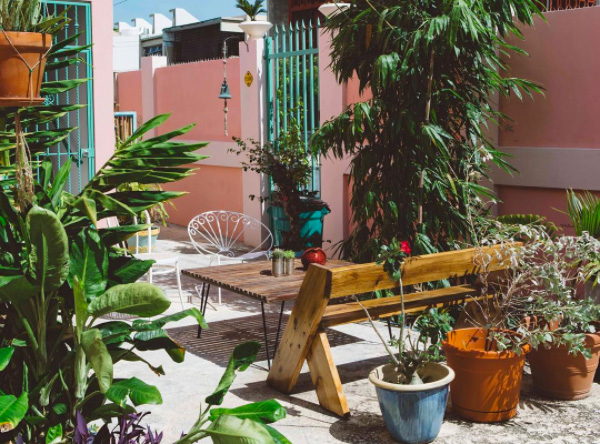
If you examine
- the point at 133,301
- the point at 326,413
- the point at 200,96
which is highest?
the point at 200,96

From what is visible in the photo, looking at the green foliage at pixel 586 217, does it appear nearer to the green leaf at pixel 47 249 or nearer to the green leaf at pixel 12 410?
the green leaf at pixel 47 249

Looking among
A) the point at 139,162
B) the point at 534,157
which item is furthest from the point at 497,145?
the point at 139,162

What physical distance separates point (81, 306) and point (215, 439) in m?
0.64

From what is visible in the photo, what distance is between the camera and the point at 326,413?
4.87 m

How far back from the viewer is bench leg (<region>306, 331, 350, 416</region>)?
4.79 metres

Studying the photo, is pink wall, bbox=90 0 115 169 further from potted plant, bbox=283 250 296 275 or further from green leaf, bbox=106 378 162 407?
green leaf, bbox=106 378 162 407

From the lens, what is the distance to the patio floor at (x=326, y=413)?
4566 mm

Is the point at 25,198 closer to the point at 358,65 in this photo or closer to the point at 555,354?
the point at 555,354

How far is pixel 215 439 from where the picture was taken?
2961mm

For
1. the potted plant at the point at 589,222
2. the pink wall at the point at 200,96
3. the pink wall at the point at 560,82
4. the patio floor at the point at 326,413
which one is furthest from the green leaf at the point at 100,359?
the pink wall at the point at 200,96

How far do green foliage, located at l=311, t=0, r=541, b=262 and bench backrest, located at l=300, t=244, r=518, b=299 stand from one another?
86 centimetres

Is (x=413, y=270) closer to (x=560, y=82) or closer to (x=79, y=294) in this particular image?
(x=560, y=82)

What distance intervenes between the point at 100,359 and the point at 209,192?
29.7 feet

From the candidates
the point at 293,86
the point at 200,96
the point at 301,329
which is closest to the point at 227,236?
the point at 293,86
